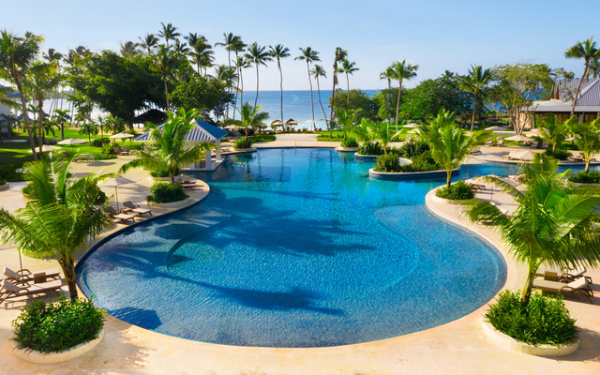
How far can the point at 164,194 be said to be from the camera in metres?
20.2

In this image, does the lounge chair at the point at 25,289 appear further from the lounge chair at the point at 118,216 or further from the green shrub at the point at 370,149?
the green shrub at the point at 370,149

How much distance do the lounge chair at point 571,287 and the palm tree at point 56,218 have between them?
1189cm

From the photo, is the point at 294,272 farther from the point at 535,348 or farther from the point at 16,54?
the point at 16,54

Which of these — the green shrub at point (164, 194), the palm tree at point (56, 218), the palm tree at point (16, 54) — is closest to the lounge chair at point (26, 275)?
the palm tree at point (56, 218)

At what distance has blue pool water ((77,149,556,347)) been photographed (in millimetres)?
10234

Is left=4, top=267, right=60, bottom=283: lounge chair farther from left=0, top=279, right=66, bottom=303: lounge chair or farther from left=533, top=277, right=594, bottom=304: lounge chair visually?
left=533, top=277, right=594, bottom=304: lounge chair

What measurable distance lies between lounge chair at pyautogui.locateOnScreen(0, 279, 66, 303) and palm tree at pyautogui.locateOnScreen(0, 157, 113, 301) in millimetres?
1269

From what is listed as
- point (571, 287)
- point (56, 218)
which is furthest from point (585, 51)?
point (56, 218)

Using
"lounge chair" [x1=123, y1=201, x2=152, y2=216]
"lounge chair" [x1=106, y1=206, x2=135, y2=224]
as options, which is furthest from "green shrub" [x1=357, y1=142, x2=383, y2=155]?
"lounge chair" [x1=106, y1=206, x2=135, y2=224]

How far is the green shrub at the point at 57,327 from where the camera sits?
8.19 m

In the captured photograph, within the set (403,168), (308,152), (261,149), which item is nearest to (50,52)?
(261,149)

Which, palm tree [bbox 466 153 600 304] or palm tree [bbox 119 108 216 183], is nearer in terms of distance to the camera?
palm tree [bbox 466 153 600 304]

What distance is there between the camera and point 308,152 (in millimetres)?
40938

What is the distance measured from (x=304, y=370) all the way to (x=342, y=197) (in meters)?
15.5
